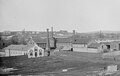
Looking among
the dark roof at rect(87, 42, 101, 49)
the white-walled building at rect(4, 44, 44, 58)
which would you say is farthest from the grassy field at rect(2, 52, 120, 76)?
the dark roof at rect(87, 42, 101, 49)

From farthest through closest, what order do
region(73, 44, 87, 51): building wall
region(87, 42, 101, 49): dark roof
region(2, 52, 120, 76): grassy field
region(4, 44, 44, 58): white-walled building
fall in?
region(73, 44, 87, 51): building wall
region(87, 42, 101, 49): dark roof
region(4, 44, 44, 58): white-walled building
region(2, 52, 120, 76): grassy field

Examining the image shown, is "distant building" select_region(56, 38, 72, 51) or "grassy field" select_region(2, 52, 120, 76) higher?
"distant building" select_region(56, 38, 72, 51)

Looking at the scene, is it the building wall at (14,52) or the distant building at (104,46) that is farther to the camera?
the distant building at (104,46)

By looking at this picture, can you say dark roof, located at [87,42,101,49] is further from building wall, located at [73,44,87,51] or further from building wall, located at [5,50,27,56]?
→ building wall, located at [5,50,27,56]

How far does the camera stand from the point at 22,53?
46.7 meters

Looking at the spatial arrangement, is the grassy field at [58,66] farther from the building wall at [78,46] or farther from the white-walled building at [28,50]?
the building wall at [78,46]

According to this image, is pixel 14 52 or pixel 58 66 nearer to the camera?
pixel 58 66

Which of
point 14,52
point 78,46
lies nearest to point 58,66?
point 14,52

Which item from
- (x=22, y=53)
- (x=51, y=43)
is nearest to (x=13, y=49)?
(x=22, y=53)

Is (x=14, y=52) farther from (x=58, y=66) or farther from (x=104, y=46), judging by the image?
(x=104, y=46)

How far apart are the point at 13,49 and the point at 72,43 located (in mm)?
16068

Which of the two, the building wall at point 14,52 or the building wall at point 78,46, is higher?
the building wall at point 78,46

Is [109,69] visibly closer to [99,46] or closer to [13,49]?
[99,46]

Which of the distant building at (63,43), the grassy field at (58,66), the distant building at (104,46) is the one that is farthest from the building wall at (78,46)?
the grassy field at (58,66)
